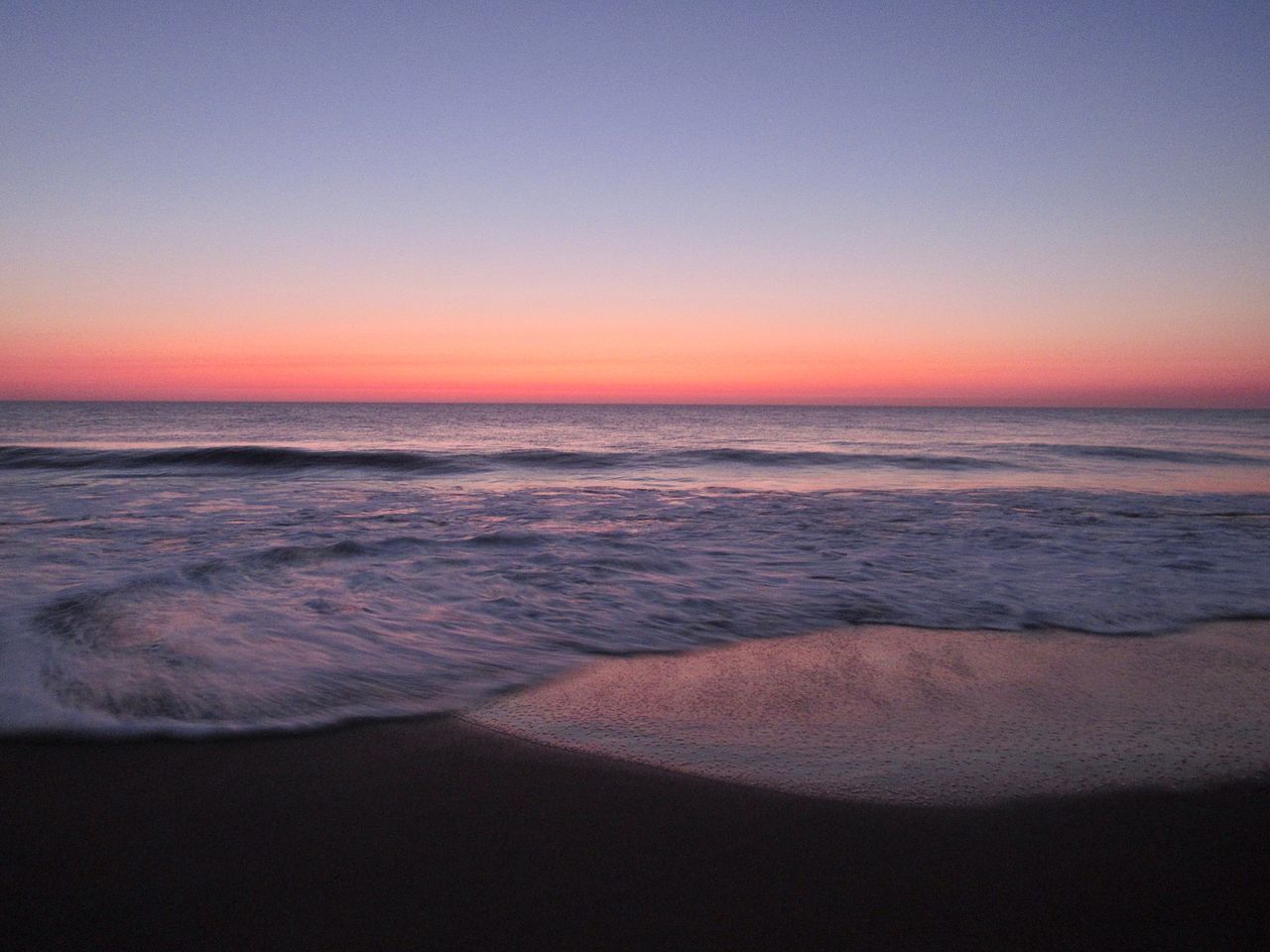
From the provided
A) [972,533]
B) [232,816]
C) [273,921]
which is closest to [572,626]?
[232,816]

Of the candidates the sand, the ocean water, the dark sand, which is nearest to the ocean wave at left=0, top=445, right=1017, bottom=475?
the ocean water

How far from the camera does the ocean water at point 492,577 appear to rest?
13.3 feet

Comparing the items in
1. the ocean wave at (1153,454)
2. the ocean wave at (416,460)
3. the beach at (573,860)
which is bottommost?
the beach at (573,860)

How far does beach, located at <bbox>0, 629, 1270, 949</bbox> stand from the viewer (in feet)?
6.63

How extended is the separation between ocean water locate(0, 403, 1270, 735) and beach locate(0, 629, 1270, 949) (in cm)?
79

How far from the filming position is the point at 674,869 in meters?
2.29

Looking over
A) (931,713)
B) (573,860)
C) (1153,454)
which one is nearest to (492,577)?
(931,713)

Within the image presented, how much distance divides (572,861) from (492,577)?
15.0 ft

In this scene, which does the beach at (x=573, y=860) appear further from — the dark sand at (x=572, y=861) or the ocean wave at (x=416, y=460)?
the ocean wave at (x=416, y=460)

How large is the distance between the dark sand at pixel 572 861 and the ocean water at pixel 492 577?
75cm

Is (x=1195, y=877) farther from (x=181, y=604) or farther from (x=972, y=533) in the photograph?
(x=972, y=533)

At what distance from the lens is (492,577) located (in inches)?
266

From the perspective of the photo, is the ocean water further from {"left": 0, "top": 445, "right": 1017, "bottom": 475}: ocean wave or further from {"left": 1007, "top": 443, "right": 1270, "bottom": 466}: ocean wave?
{"left": 1007, "top": 443, "right": 1270, "bottom": 466}: ocean wave

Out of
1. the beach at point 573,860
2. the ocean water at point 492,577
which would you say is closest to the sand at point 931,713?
the beach at point 573,860
